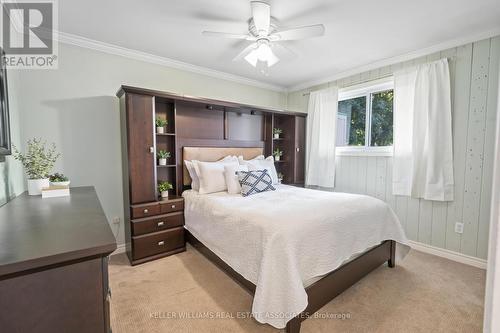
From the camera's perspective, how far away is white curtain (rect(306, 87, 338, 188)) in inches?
147

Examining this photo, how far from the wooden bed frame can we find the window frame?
1384 millimetres

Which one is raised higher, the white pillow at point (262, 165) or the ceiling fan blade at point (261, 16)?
the ceiling fan blade at point (261, 16)

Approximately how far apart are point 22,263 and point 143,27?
7.94 ft

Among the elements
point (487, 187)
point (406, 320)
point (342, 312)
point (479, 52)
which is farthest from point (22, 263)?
point (479, 52)

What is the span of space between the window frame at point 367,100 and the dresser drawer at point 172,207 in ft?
8.51

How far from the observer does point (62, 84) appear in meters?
2.47

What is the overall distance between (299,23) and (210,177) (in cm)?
195

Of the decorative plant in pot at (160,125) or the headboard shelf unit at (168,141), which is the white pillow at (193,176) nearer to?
the headboard shelf unit at (168,141)

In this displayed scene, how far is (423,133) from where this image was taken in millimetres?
2791

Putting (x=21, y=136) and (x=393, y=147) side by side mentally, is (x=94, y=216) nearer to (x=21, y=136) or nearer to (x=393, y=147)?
(x=21, y=136)

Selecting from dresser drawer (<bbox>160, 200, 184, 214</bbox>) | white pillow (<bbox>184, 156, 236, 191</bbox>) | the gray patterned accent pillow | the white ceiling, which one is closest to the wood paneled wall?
the white ceiling

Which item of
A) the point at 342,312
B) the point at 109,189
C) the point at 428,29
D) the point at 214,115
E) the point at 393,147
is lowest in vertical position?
the point at 342,312

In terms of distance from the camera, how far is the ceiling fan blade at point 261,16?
1.82m

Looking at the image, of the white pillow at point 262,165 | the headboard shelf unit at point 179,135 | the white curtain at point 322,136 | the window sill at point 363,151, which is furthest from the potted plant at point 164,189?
the window sill at point 363,151
